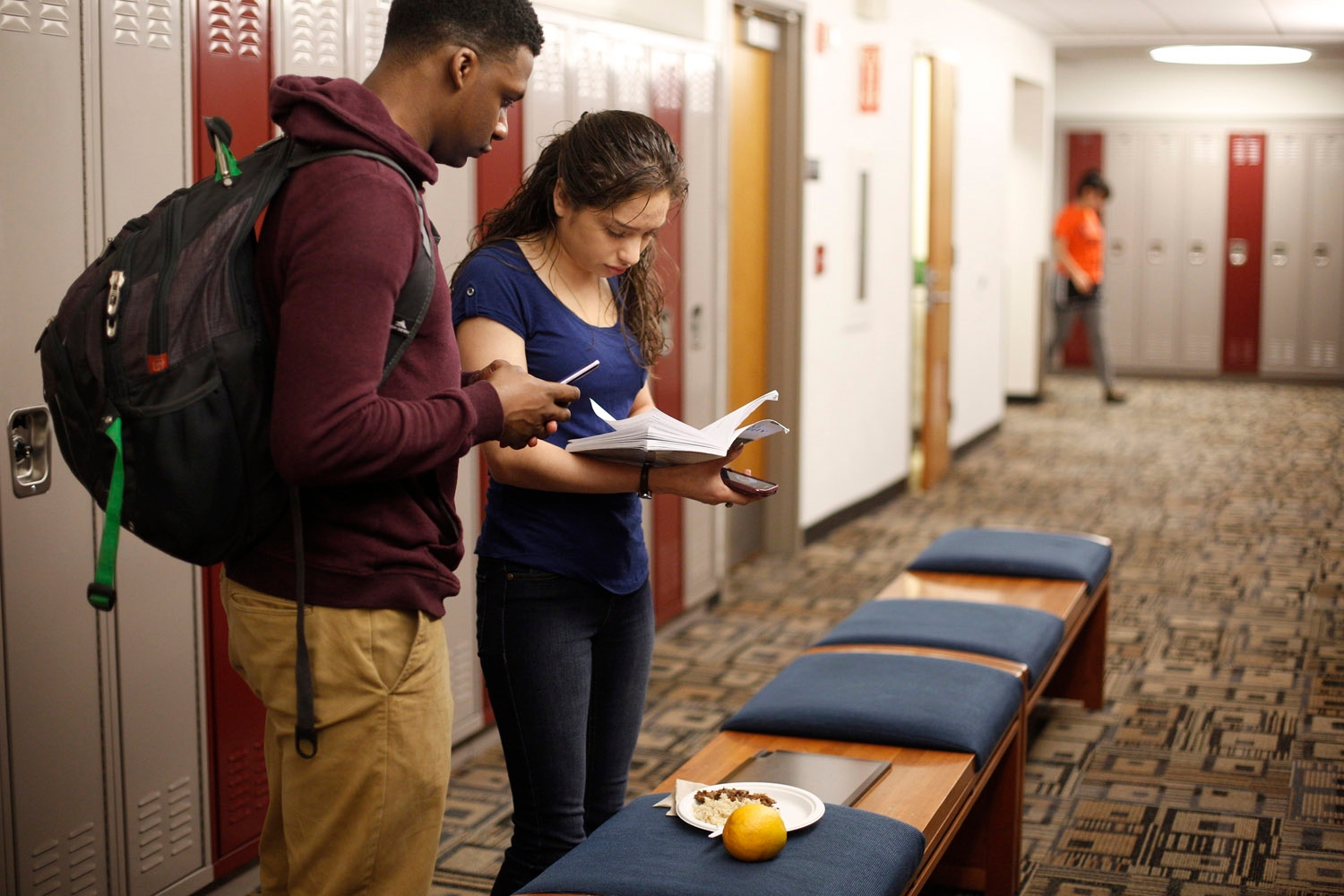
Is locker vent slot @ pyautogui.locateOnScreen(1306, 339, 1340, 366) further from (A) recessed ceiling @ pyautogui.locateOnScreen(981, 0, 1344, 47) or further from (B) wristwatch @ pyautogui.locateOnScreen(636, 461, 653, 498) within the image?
(B) wristwatch @ pyautogui.locateOnScreen(636, 461, 653, 498)

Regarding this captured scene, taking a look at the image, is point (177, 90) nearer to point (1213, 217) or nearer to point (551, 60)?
point (551, 60)

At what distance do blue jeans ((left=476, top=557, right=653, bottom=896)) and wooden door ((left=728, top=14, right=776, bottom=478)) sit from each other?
326 centimetres

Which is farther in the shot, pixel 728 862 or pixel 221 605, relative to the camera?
pixel 221 605

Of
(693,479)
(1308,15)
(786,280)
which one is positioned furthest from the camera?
(1308,15)

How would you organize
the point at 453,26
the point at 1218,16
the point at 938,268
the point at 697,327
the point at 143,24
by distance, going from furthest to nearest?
the point at 1218,16
the point at 938,268
the point at 697,327
the point at 143,24
the point at 453,26

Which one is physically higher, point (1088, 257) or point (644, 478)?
point (1088, 257)

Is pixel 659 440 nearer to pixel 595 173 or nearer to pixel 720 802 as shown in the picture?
pixel 595 173

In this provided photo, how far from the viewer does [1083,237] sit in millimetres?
10578

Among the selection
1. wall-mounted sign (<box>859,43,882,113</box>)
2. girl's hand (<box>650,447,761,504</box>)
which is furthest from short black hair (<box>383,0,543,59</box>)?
wall-mounted sign (<box>859,43,882,113</box>)

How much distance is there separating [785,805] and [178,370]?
1153mm

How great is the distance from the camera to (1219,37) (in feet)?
31.7

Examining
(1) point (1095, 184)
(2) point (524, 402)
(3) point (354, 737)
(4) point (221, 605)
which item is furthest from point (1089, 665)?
(1) point (1095, 184)

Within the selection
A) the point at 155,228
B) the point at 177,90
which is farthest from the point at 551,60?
the point at 155,228

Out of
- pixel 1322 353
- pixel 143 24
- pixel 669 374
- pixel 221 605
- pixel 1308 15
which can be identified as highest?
pixel 1308 15
